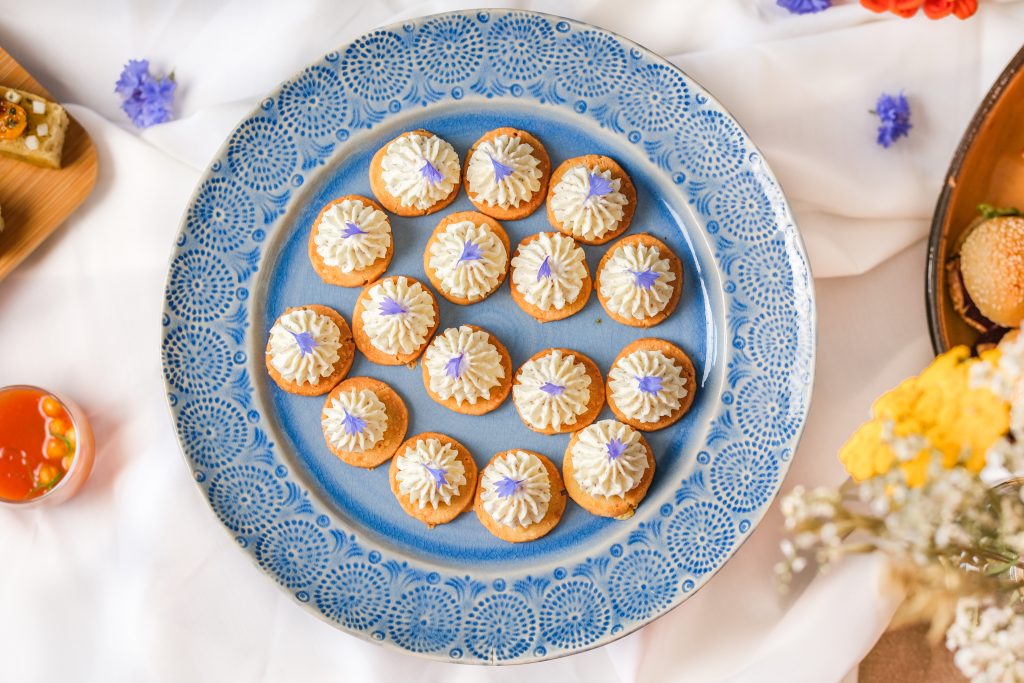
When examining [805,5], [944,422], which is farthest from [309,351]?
[805,5]

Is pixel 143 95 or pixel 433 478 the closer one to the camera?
pixel 433 478

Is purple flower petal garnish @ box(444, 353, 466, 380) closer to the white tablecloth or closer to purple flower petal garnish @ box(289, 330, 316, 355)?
purple flower petal garnish @ box(289, 330, 316, 355)

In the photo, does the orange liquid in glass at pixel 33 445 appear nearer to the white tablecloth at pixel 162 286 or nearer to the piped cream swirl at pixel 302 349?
the white tablecloth at pixel 162 286

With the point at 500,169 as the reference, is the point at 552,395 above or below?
below

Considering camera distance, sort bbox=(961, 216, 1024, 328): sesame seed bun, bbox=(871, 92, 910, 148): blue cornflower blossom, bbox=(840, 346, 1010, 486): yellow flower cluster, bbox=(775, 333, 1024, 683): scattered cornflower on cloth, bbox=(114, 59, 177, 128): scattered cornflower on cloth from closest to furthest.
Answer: bbox=(775, 333, 1024, 683): scattered cornflower on cloth → bbox=(840, 346, 1010, 486): yellow flower cluster → bbox=(961, 216, 1024, 328): sesame seed bun → bbox=(871, 92, 910, 148): blue cornflower blossom → bbox=(114, 59, 177, 128): scattered cornflower on cloth

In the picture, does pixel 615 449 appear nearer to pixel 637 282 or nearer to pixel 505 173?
pixel 637 282

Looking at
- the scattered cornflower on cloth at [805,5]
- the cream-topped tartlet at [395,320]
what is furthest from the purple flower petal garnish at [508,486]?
the scattered cornflower on cloth at [805,5]

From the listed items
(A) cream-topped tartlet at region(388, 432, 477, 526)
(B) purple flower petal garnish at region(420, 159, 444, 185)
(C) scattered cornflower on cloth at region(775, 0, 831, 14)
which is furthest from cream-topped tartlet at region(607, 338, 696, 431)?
(C) scattered cornflower on cloth at region(775, 0, 831, 14)
